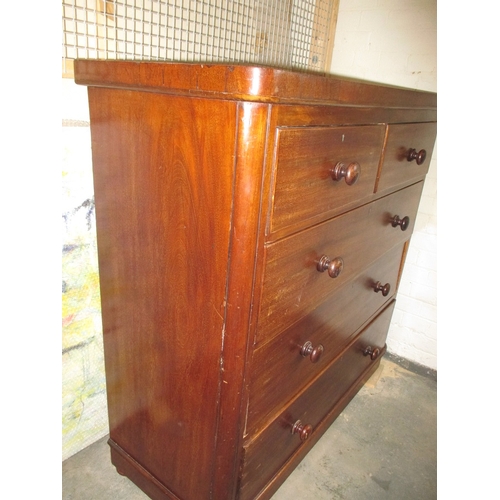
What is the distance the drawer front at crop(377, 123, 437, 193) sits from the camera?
3.46 ft

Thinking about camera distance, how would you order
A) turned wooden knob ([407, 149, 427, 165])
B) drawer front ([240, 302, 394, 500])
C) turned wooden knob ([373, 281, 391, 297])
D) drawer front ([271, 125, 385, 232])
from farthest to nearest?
turned wooden knob ([373, 281, 391, 297])
turned wooden knob ([407, 149, 427, 165])
drawer front ([240, 302, 394, 500])
drawer front ([271, 125, 385, 232])

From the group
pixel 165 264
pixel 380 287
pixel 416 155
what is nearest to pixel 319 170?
pixel 165 264

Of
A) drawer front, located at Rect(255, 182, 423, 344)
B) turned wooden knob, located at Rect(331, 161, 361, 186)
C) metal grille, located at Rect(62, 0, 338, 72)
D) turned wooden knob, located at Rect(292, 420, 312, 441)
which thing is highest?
metal grille, located at Rect(62, 0, 338, 72)

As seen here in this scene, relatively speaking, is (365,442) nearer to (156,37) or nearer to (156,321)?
(156,321)

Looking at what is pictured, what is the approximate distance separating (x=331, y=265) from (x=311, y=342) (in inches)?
10.8

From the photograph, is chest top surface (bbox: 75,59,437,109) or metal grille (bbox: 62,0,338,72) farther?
metal grille (bbox: 62,0,338,72)

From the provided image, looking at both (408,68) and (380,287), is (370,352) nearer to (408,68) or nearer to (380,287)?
(380,287)

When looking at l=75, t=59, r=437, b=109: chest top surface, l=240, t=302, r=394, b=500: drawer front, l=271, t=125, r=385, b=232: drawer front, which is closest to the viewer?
l=75, t=59, r=437, b=109: chest top surface

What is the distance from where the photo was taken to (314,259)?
87cm

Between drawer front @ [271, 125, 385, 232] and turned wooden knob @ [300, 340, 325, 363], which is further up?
drawer front @ [271, 125, 385, 232]

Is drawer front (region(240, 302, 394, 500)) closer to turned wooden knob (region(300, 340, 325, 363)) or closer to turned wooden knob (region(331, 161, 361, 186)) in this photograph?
turned wooden knob (region(300, 340, 325, 363))

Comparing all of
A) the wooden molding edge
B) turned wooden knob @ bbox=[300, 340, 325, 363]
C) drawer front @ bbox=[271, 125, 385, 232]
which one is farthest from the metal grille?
turned wooden knob @ bbox=[300, 340, 325, 363]

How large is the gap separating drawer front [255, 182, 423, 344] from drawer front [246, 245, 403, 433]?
0.05 m

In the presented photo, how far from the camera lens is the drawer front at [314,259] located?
0.78m
